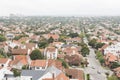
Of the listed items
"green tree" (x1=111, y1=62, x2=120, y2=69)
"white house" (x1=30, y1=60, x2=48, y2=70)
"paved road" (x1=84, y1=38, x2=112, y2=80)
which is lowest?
"paved road" (x1=84, y1=38, x2=112, y2=80)

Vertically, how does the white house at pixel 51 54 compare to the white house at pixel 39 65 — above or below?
below

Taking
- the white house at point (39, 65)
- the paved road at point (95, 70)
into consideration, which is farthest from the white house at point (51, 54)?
the white house at point (39, 65)

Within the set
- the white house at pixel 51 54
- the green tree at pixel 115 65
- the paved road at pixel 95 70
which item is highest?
the white house at pixel 51 54

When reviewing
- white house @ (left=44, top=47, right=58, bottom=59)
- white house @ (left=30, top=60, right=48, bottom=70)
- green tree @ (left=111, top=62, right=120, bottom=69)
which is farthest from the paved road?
white house @ (left=30, top=60, right=48, bottom=70)

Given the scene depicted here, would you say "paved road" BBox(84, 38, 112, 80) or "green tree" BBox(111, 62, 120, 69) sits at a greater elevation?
"green tree" BBox(111, 62, 120, 69)

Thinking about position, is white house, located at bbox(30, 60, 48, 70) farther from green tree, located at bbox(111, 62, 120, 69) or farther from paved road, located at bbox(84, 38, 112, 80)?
green tree, located at bbox(111, 62, 120, 69)

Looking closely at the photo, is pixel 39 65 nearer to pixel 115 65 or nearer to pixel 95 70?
pixel 95 70

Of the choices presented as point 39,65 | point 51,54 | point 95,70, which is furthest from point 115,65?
point 39,65

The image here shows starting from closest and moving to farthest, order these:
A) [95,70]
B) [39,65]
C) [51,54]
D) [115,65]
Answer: [39,65] → [95,70] → [115,65] → [51,54]

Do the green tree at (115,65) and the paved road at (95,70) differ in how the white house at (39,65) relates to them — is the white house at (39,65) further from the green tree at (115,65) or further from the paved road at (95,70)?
the green tree at (115,65)

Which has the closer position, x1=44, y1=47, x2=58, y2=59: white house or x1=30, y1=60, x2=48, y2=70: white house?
x1=30, y1=60, x2=48, y2=70: white house

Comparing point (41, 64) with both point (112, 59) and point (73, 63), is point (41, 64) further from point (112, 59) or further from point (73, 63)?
point (112, 59)
